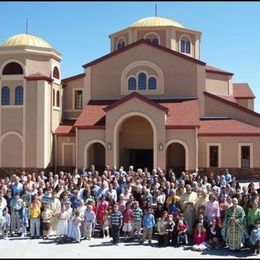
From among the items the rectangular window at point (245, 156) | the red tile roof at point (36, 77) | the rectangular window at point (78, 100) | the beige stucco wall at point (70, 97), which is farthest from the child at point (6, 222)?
the rectangular window at point (78, 100)

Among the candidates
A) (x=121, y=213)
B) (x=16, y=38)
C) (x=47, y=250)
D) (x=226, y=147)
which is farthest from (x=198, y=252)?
(x=16, y=38)

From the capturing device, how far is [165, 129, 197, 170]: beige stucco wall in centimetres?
2978

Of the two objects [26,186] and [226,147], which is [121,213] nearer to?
[26,186]

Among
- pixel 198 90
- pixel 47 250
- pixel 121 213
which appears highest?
pixel 198 90

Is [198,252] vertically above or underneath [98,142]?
underneath

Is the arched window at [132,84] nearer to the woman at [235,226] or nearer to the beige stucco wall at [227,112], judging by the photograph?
the beige stucco wall at [227,112]

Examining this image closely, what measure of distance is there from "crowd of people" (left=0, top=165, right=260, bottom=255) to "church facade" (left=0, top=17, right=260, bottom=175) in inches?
481

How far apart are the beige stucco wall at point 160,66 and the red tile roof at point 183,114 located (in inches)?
45.2

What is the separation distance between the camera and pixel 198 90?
32.9m

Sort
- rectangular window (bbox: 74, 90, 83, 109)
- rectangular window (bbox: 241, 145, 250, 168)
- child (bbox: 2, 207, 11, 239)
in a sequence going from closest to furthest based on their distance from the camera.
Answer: child (bbox: 2, 207, 11, 239)
rectangular window (bbox: 241, 145, 250, 168)
rectangular window (bbox: 74, 90, 83, 109)

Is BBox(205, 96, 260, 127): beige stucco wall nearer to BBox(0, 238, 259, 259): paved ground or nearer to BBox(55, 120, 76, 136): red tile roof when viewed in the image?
BBox(55, 120, 76, 136): red tile roof

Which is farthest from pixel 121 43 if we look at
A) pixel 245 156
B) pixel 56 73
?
pixel 245 156

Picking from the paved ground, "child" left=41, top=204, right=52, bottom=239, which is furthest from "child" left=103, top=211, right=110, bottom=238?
"child" left=41, top=204, right=52, bottom=239

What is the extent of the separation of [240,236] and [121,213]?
13.3ft
